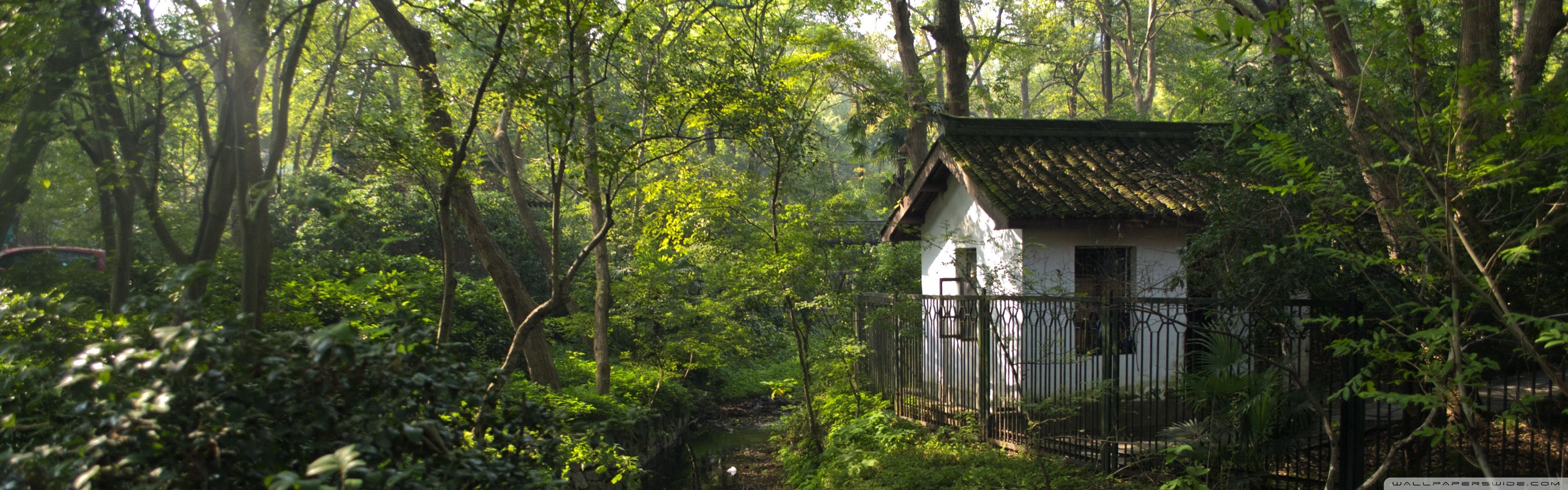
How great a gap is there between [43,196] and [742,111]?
24.2 feet

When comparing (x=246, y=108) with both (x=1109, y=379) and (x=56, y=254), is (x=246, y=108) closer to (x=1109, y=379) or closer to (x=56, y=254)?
(x=56, y=254)

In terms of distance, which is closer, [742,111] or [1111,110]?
[742,111]

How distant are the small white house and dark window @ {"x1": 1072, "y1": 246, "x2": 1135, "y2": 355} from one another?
0.02 meters

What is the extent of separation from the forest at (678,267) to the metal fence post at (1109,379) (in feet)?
0.27

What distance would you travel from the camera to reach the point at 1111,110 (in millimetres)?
23219

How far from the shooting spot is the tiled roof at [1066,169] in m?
9.82

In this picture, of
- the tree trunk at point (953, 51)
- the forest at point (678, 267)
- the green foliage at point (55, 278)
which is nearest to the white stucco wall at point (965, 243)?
the forest at point (678, 267)

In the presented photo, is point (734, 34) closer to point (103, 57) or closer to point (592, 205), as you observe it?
point (592, 205)

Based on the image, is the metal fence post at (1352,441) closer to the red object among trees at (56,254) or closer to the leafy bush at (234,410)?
the leafy bush at (234,410)

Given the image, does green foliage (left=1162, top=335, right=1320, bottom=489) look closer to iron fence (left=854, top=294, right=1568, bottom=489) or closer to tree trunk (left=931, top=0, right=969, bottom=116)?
iron fence (left=854, top=294, right=1568, bottom=489)

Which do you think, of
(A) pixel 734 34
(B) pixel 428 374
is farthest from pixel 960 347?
(B) pixel 428 374

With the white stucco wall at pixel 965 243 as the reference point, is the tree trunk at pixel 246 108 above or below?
above

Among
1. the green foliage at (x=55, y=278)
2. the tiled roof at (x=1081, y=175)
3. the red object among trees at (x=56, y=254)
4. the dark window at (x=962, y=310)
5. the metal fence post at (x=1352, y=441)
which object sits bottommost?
the metal fence post at (x=1352, y=441)

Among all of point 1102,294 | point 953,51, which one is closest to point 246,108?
point 1102,294
